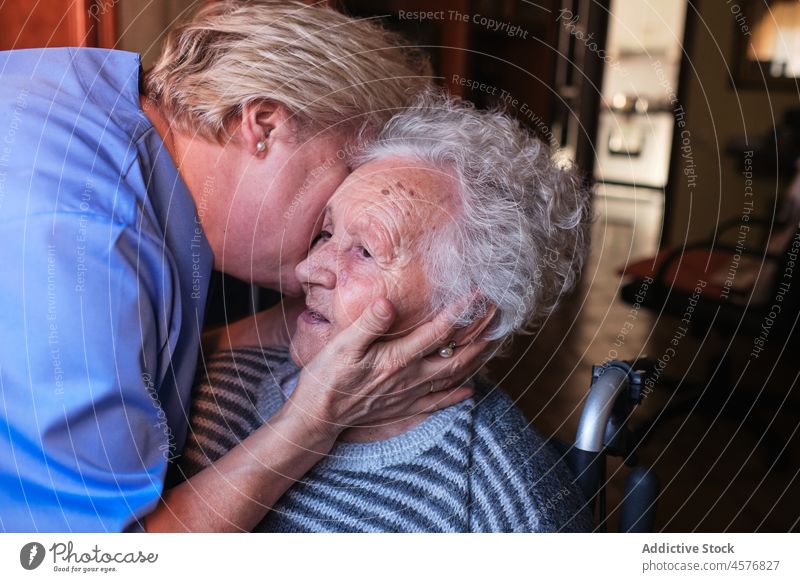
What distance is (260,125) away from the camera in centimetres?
85

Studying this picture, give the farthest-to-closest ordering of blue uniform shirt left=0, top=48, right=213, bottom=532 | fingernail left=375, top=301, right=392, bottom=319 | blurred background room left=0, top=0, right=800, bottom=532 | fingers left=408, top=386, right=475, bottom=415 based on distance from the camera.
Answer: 1. blurred background room left=0, top=0, right=800, bottom=532
2. fingers left=408, top=386, right=475, bottom=415
3. fingernail left=375, top=301, right=392, bottom=319
4. blue uniform shirt left=0, top=48, right=213, bottom=532

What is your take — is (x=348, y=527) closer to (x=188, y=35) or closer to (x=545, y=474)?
(x=545, y=474)

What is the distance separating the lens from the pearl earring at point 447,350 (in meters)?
0.89

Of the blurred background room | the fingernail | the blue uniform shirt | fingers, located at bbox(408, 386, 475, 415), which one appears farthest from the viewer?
the blurred background room

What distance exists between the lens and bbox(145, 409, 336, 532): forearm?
0.81 m

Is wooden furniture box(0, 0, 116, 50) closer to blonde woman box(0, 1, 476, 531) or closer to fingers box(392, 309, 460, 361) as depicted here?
blonde woman box(0, 1, 476, 531)

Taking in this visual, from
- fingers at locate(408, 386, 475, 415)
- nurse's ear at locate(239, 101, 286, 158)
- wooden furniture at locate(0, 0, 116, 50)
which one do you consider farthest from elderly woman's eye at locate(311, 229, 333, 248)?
wooden furniture at locate(0, 0, 116, 50)

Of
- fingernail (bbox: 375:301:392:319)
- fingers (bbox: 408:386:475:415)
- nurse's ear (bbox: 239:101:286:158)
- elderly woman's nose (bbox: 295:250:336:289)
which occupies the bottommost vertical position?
fingers (bbox: 408:386:475:415)

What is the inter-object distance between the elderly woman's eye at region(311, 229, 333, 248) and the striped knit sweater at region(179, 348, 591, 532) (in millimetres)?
244

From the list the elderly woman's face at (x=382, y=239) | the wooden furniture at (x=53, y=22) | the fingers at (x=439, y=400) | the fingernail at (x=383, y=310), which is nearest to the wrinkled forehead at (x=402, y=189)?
the elderly woman's face at (x=382, y=239)

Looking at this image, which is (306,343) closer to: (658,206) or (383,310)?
(383,310)

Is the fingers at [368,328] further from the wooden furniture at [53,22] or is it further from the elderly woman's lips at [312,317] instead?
the wooden furniture at [53,22]

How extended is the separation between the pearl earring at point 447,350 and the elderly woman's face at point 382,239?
0.05 meters

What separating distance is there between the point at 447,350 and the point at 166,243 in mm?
335
